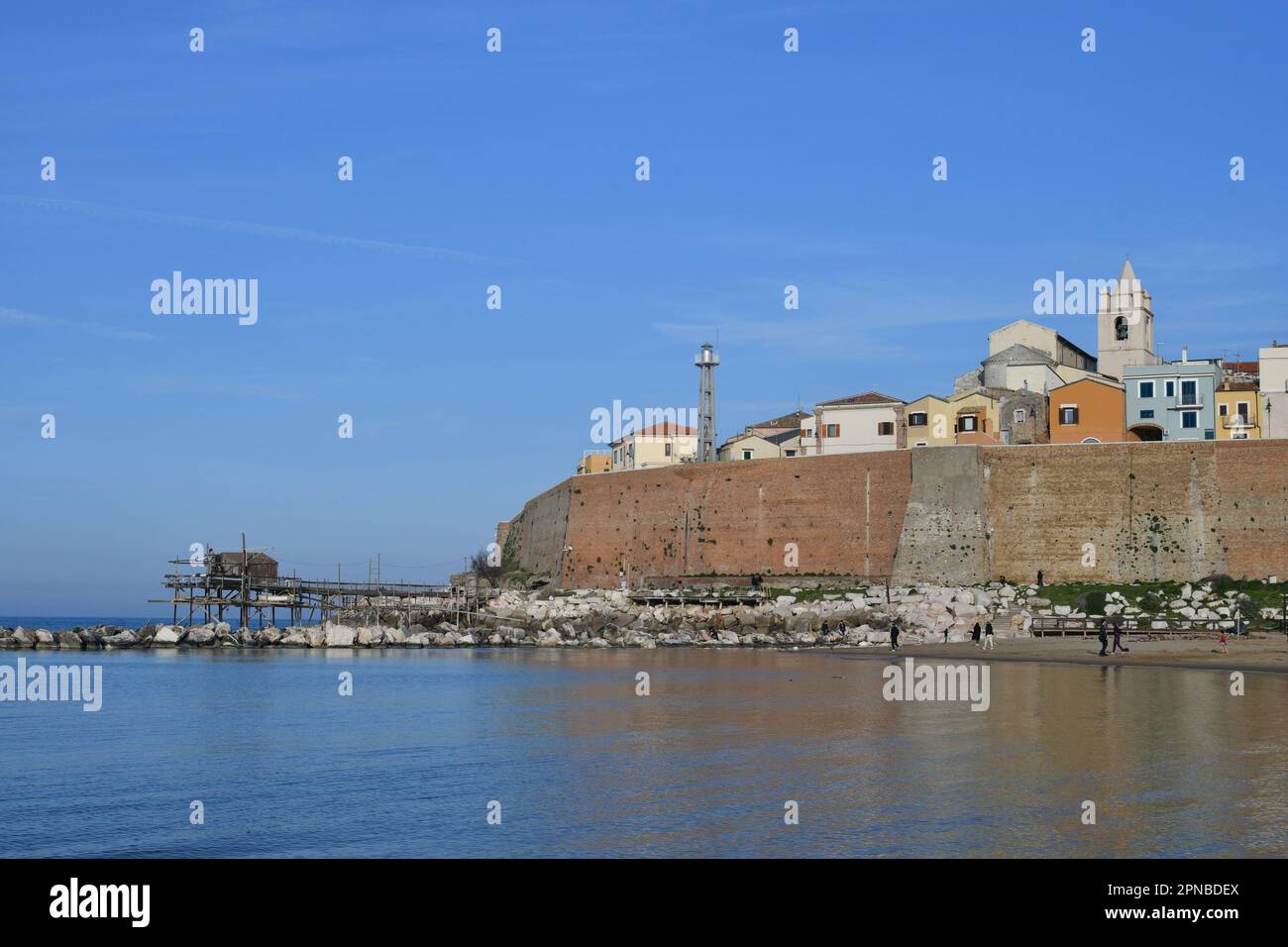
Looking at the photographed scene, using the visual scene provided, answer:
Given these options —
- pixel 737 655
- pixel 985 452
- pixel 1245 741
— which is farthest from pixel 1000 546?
pixel 1245 741

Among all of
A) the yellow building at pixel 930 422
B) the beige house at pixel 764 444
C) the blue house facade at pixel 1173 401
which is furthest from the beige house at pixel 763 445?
the blue house facade at pixel 1173 401

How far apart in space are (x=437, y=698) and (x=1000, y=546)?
28167mm

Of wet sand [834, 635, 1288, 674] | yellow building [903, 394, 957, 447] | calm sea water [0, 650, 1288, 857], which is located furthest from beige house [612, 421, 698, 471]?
calm sea water [0, 650, 1288, 857]

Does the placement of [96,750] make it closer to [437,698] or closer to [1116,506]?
[437,698]

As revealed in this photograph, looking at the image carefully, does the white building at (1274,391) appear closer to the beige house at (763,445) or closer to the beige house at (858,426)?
the beige house at (858,426)

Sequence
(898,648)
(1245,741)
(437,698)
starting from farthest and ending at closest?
1. (898,648)
2. (437,698)
3. (1245,741)

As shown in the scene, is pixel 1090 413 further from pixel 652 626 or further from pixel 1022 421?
pixel 652 626

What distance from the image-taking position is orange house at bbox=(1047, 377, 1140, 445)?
5653 cm

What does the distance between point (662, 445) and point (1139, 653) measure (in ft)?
151

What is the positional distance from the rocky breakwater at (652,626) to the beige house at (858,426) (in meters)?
10.6

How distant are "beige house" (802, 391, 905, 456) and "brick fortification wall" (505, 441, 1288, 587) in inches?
216

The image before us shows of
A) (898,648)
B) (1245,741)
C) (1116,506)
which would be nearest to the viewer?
(1245,741)

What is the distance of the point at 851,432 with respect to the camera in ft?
204

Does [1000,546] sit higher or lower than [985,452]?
lower
